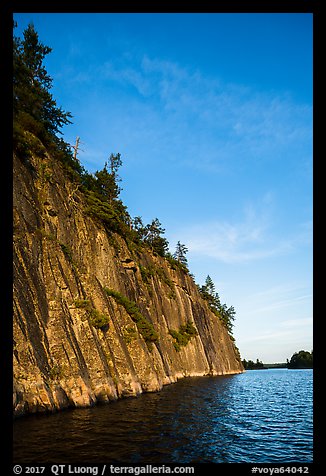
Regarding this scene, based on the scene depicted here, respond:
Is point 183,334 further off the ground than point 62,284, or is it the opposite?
point 62,284

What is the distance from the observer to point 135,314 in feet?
104

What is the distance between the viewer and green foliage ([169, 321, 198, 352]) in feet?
184

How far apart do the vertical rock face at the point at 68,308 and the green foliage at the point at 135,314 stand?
0.35ft

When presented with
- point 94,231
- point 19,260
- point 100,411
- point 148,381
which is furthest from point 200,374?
point 19,260

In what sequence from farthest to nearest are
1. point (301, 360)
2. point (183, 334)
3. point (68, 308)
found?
point (301, 360)
point (183, 334)
point (68, 308)

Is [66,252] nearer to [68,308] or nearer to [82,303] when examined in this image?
[82,303]

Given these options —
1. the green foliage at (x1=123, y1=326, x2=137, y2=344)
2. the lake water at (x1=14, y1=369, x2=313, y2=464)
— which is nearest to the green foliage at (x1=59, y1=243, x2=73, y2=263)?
the green foliage at (x1=123, y1=326, x2=137, y2=344)

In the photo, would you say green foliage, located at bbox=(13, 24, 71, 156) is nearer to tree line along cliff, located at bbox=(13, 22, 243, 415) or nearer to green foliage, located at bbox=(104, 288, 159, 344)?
tree line along cliff, located at bbox=(13, 22, 243, 415)

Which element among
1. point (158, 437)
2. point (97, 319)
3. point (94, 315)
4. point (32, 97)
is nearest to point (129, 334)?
point (97, 319)

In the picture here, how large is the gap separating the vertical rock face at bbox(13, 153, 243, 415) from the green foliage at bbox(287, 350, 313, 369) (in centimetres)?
15026

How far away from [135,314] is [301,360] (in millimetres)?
165018
